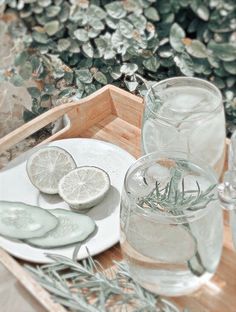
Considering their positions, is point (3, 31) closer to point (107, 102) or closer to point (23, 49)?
point (23, 49)

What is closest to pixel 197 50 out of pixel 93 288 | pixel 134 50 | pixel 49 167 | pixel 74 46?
pixel 134 50

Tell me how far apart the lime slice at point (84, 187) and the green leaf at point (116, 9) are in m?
0.73

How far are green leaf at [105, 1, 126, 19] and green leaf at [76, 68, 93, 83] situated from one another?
190 millimetres

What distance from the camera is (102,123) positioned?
2.77 feet

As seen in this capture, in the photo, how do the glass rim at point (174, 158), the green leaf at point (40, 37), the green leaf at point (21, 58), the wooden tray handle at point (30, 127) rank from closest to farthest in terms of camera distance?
the glass rim at point (174, 158), the wooden tray handle at point (30, 127), the green leaf at point (21, 58), the green leaf at point (40, 37)

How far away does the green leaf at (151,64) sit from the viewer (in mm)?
1245

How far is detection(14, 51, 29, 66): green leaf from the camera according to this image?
133cm

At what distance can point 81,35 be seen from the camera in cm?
138

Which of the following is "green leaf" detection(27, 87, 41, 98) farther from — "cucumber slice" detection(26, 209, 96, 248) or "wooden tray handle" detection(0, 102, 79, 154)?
"cucumber slice" detection(26, 209, 96, 248)

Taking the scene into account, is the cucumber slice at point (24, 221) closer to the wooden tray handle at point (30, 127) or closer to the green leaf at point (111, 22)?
the wooden tray handle at point (30, 127)

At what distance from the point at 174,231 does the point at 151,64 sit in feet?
2.61

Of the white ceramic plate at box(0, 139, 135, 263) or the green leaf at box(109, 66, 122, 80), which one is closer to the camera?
the white ceramic plate at box(0, 139, 135, 263)

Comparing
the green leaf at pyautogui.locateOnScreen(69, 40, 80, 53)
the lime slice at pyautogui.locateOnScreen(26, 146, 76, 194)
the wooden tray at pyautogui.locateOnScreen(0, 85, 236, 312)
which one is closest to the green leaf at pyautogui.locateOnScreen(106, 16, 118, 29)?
the green leaf at pyautogui.locateOnScreen(69, 40, 80, 53)

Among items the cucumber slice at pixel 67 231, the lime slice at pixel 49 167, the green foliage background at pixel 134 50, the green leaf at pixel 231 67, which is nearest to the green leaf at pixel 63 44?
the green foliage background at pixel 134 50
